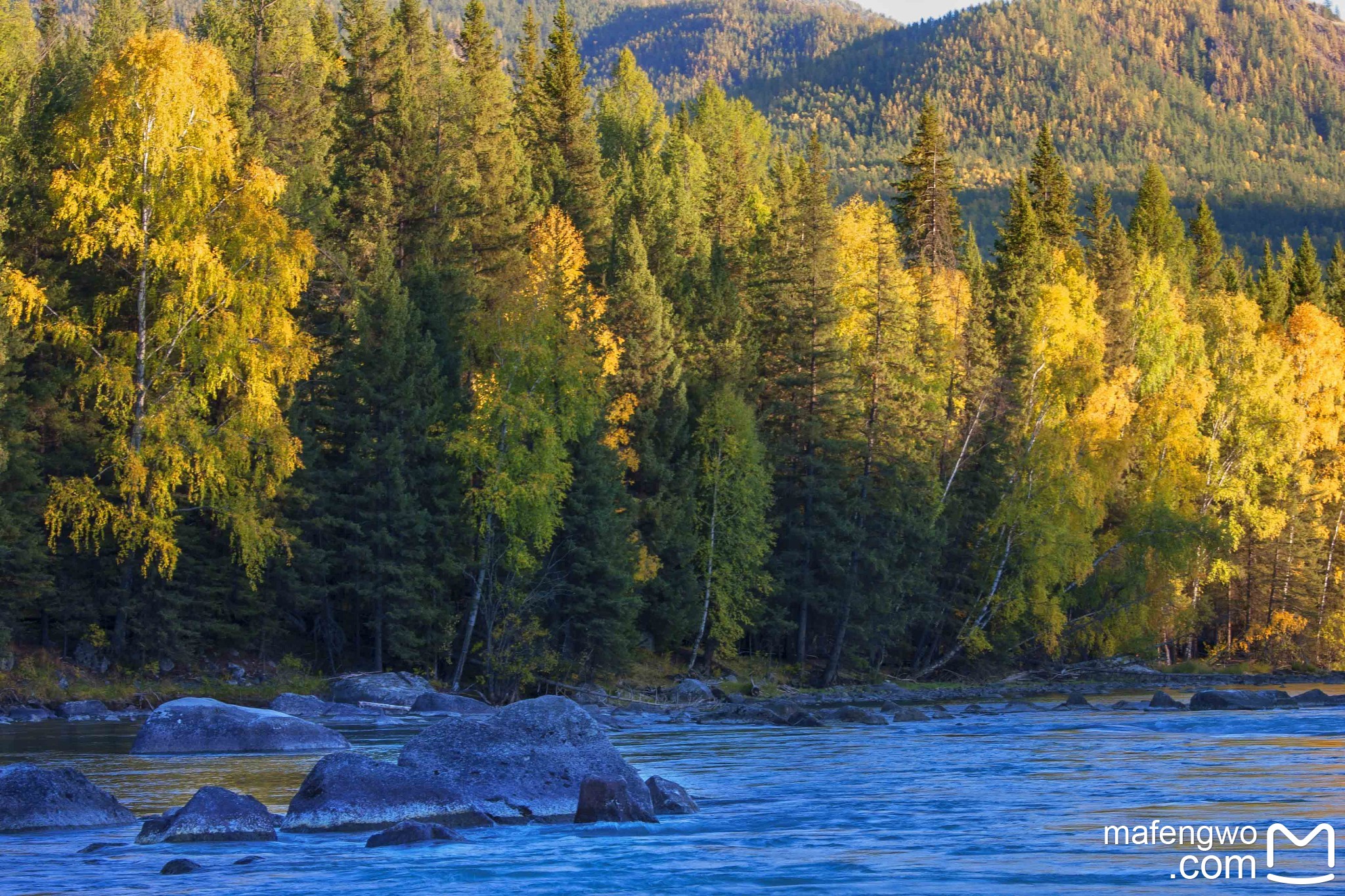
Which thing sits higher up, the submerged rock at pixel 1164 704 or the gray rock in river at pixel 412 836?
the gray rock in river at pixel 412 836

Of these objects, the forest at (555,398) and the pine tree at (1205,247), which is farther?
the pine tree at (1205,247)

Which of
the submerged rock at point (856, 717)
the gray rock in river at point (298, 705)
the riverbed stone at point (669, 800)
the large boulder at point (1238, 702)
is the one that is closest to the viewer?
the riverbed stone at point (669, 800)

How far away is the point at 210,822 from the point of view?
14.0 meters

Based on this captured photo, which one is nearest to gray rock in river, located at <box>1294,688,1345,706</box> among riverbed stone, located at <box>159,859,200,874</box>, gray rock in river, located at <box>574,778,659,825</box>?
gray rock in river, located at <box>574,778,659,825</box>

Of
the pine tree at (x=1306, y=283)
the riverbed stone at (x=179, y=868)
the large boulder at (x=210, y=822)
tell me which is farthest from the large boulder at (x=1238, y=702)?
the pine tree at (x=1306, y=283)

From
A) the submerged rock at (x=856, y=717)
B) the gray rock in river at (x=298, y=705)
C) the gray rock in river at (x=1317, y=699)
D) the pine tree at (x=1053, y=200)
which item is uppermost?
the pine tree at (x=1053, y=200)

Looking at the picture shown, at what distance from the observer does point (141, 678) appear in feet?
105

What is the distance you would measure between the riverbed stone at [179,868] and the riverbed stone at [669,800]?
5.21 meters

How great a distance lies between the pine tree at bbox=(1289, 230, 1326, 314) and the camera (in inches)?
3354

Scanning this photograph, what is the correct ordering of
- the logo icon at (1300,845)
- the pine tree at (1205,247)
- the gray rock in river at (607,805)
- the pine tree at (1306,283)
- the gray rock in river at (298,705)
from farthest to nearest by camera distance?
the pine tree at (1205,247) < the pine tree at (1306,283) < the gray rock in river at (298,705) < the gray rock in river at (607,805) < the logo icon at (1300,845)

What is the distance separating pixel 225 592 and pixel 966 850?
26414mm

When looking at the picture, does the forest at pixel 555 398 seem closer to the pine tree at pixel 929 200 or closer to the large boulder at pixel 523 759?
the pine tree at pixel 929 200

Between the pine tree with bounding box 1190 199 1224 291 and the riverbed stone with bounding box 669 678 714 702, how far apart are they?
5992cm

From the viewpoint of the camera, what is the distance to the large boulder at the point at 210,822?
13.9 meters
